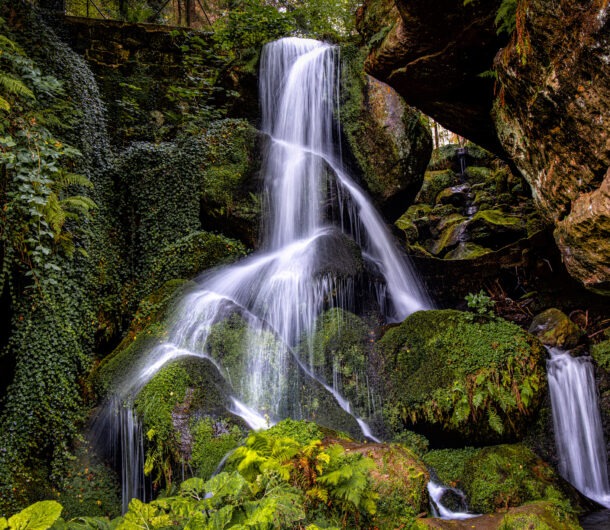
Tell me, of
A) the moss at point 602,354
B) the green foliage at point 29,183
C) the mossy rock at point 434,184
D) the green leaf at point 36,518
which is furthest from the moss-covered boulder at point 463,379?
the mossy rock at point 434,184

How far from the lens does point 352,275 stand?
7.87m

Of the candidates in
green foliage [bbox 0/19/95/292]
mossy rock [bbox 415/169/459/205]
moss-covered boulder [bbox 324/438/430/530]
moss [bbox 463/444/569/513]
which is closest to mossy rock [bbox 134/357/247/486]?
moss-covered boulder [bbox 324/438/430/530]

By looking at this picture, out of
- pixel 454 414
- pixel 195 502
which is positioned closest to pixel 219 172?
pixel 454 414

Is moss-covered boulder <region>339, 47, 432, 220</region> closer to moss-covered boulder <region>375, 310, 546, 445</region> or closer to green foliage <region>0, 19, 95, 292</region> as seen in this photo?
moss-covered boulder <region>375, 310, 546, 445</region>

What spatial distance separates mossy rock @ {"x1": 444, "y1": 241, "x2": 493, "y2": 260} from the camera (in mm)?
10297

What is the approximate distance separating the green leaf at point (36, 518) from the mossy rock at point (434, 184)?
15985 millimetres

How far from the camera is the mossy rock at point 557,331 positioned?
6.85 metres

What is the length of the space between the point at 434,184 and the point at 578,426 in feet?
42.4

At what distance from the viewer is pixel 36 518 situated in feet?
7.73

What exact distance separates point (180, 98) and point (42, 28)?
404 cm

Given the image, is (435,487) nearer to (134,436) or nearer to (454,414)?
(454,414)

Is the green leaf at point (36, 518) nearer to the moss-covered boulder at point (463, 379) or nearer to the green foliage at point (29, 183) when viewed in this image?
the green foliage at point (29, 183)

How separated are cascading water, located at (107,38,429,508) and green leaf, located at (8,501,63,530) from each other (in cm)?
290

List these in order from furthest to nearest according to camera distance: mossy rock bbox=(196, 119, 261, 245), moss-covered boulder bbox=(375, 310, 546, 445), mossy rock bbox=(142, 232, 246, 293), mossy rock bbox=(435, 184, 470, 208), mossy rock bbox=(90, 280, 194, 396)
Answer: mossy rock bbox=(435, 184, 470, 208) → mossy rock bbox=(196, 119, 261, 245) → mossy rock bbox=(142, 232, 246, 293) → mossy rock bbox=(90, 280, 194, 396) → moss-covered boulder bbox=(375, 310, 546, 445)
